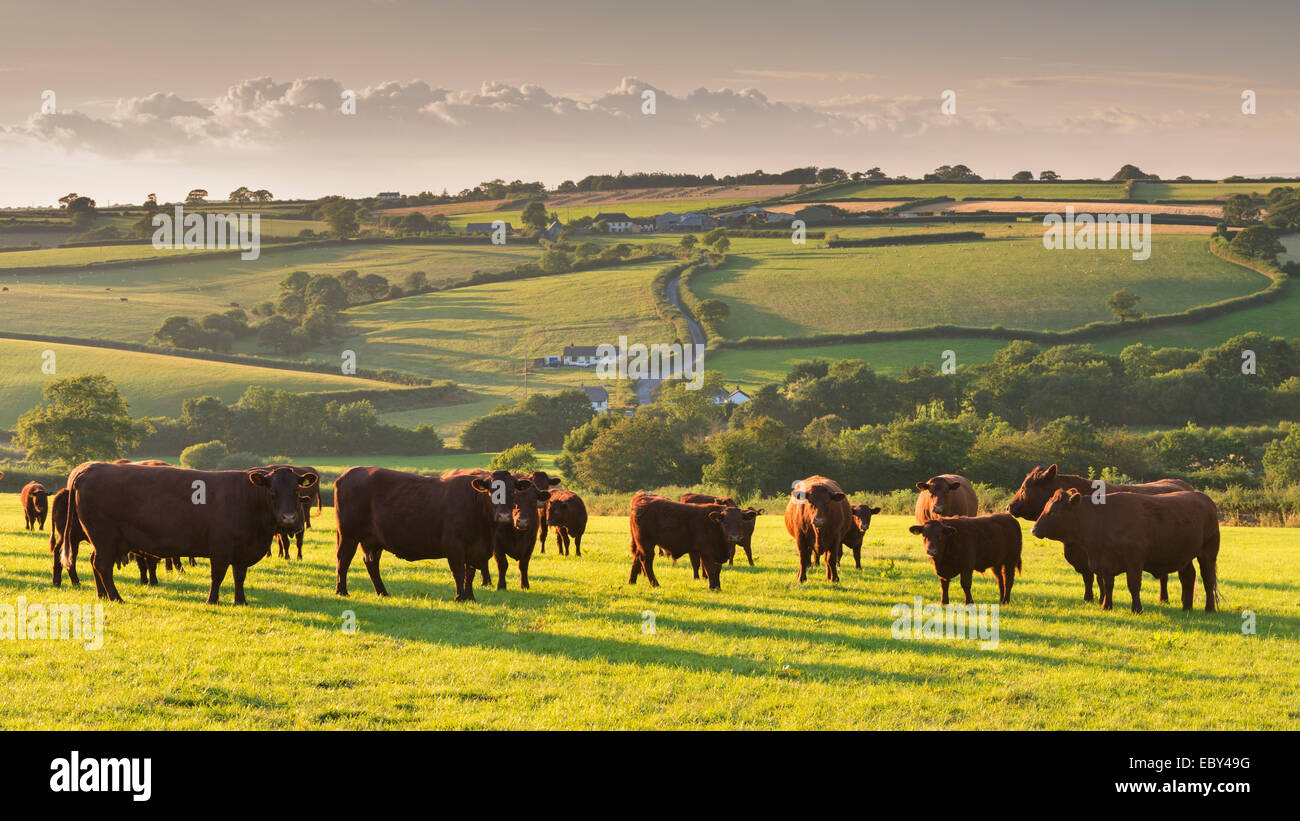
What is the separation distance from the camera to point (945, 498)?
22797 mm

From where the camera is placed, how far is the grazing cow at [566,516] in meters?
25.1

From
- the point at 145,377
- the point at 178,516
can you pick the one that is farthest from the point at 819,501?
the point at 145,377

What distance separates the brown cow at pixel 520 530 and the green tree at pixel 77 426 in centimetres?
6258

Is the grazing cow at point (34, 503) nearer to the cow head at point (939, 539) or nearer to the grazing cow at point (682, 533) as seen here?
the grazing cow at point (682, 533)

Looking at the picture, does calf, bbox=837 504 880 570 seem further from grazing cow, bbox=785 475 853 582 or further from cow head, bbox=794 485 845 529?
cow head, bbox=794 485 845 529

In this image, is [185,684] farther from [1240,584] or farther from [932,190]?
[932,190]

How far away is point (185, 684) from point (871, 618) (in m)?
10.2

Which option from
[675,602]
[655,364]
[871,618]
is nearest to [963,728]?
[871,618]

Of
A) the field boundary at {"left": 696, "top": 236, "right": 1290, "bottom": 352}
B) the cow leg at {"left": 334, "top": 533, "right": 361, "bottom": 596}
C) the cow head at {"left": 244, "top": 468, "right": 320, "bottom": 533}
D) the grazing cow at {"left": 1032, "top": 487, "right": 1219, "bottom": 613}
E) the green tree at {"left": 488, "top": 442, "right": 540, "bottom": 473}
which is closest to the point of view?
the cow head at {"left": 244, "top": 468, "right": 320, "bottom": 533}

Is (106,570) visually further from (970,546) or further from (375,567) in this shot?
(970,546)

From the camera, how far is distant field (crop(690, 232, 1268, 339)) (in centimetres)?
11281

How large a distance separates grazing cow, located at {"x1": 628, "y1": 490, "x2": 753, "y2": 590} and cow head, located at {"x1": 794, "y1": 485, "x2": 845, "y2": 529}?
134cm

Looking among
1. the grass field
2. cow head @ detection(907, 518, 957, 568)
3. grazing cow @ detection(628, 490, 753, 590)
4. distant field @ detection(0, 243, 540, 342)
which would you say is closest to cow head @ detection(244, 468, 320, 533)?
the grass field

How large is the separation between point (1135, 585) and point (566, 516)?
13.2 m
